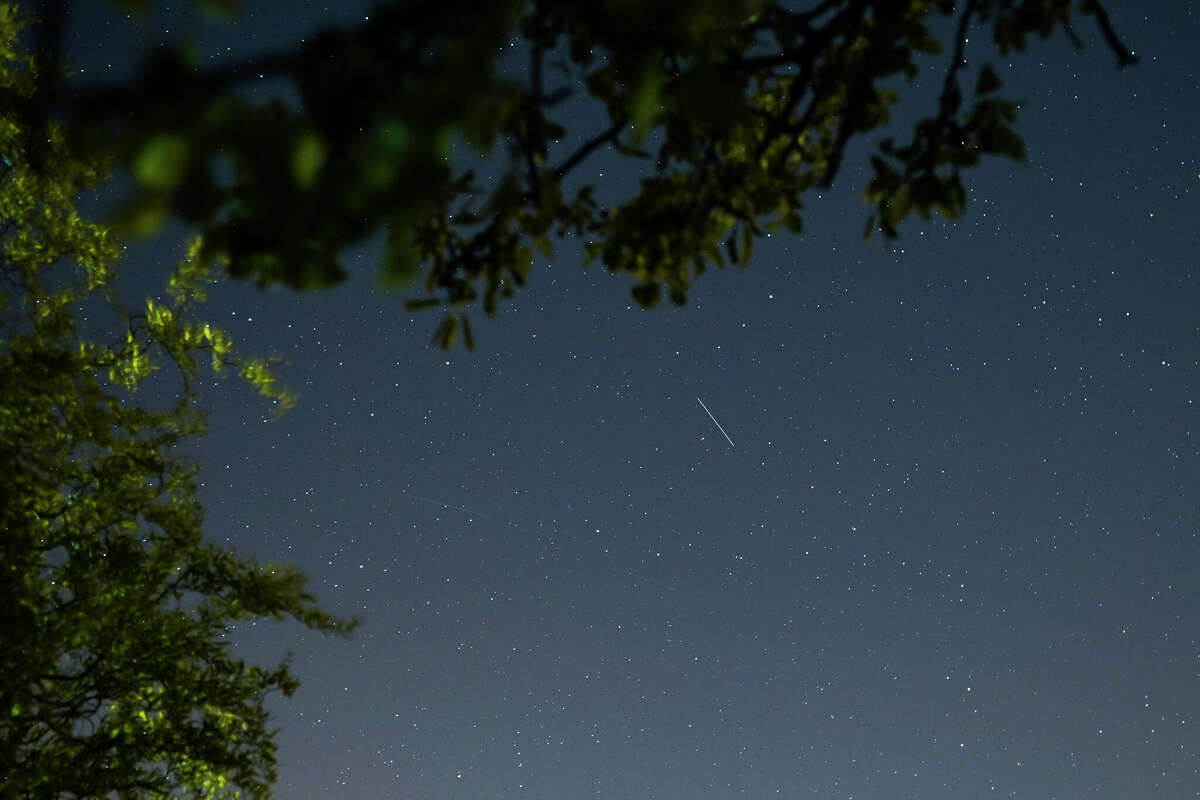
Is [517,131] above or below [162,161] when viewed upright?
above

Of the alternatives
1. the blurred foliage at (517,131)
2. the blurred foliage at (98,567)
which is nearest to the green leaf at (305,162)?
the blurred foliage at (517,131)

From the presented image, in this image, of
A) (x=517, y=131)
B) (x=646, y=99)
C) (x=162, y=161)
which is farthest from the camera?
(x=517, y=131)

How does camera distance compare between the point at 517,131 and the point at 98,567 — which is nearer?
the point at 517,131

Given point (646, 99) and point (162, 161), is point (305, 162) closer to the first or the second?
point (162, 161)

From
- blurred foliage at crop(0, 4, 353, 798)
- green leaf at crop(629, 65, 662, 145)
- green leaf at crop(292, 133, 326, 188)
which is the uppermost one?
blurred foliage at crop(0, 4, 353, 798)

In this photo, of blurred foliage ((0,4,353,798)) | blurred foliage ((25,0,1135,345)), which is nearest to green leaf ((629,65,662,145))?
blurred foliage ((25,0,1135,345))

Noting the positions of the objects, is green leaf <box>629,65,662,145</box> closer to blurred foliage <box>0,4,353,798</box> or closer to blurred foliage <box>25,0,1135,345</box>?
blurred foliage <box>25,0,1135,345</box>

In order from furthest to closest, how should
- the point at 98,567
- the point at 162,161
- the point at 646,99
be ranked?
the point at 98,567 → the point at 646,99 → the point at 162,161

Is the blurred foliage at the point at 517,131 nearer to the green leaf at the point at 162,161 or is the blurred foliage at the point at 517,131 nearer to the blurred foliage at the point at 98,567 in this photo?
the green leaf at the point at 162,161

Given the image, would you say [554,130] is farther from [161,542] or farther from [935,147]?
[161,542]

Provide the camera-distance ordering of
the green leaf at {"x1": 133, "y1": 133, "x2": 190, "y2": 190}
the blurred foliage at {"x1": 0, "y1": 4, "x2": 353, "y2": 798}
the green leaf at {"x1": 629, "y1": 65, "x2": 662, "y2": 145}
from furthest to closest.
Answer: the blurred foliage at {"x1": 0, "y1": 4, "x2": 353, "y2": 798}, the green leaf at {"x1": 629, "y1": 65, "x2": 662, "y2": 145}, the green leaf at {"x1": 133, "y1": 133, "x2": 190, "y2": 190}

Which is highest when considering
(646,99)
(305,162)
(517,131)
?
(517,131)

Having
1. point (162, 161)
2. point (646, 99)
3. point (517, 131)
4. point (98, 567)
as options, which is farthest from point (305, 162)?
point (98, 567)

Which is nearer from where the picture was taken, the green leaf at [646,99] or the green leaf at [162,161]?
the green leaf at [162,161]
